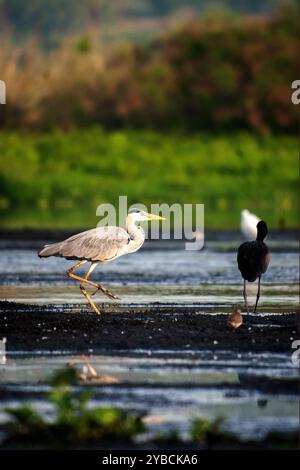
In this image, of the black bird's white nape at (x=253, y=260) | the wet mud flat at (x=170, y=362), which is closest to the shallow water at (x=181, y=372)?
the wet mud flat at (x=170, y=362)

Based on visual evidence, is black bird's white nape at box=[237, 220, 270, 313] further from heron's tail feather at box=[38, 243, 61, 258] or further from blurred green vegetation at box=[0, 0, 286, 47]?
blurred green vegetation at box=[0, 0, 286, 47]

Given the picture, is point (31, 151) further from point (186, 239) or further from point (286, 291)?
point (286, 291)

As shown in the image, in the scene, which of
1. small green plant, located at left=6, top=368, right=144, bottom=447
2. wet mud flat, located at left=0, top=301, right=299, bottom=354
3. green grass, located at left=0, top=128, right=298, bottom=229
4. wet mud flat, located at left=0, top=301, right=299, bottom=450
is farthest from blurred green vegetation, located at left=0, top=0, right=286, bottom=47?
small green plant, located at left=6, top=368, right=144, bottom=447

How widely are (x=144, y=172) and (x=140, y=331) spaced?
2121 centimetres

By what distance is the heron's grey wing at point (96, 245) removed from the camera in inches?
487

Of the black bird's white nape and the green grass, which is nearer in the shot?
the black bird's white nape

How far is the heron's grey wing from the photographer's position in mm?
12375

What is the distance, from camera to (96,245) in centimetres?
1250

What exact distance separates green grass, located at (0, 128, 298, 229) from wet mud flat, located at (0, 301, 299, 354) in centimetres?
1399

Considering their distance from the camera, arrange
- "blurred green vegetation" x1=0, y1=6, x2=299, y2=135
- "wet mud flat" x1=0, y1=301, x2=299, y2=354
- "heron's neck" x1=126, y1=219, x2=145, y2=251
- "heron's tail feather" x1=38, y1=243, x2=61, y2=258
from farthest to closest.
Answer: "blurred green vegetation" x1=0, y1=6, x2=299, y2=135, "heron's neck" x1=126, y1=219, x2=145, y2=251, "heron's tail feather" x1=38, y1=243, x2=61, y2=258, "wet mud flat" x1=0, y1=301, x2=299, y2=354

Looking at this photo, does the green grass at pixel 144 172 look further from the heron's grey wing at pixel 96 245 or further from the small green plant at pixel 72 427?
the small green plant at pixel 72 427

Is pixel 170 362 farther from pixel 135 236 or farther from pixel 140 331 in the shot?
pixel 135 236

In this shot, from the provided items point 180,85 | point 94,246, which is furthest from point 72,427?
point 180,85

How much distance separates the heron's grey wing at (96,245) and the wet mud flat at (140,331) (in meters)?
0.54
